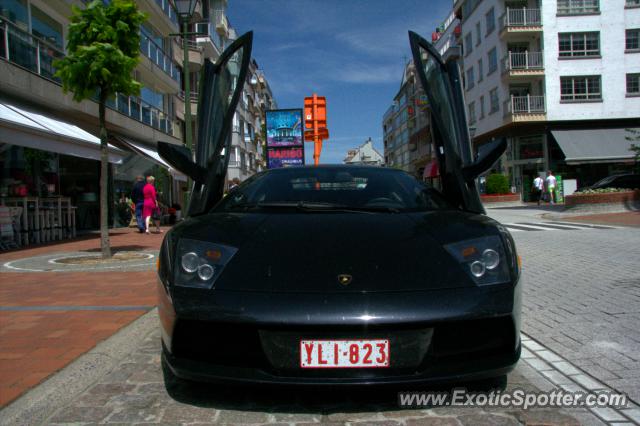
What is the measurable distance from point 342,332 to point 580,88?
117 ft

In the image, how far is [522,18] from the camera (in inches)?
1314

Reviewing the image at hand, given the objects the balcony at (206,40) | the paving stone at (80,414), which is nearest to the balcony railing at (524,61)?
the balcony at (206,40)

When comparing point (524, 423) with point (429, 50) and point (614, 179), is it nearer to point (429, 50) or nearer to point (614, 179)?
point (429, 50)

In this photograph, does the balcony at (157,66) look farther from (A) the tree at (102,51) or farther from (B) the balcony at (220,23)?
(B) the balcony at (220,23)

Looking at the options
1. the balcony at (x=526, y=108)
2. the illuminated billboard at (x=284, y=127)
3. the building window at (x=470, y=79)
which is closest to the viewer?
the illuminated billboard at (x=284, y=127)

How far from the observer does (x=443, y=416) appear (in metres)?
2.40

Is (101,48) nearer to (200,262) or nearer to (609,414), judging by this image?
(200,262)

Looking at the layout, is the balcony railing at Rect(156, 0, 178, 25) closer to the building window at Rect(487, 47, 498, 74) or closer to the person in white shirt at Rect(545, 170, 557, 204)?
the person in white shirt at Rect(545, 170, 557, 204)

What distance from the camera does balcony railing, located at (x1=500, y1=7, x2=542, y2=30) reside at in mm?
32969

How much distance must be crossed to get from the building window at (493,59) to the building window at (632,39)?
7782 mm

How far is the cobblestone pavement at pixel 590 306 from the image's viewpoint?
3.21 m

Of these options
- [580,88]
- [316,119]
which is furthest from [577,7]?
[316,119]

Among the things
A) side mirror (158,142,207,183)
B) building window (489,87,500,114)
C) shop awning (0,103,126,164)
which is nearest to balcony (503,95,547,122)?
building window (489,87,500,114)

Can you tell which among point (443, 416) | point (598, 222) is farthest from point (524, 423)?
point (598, 222)
